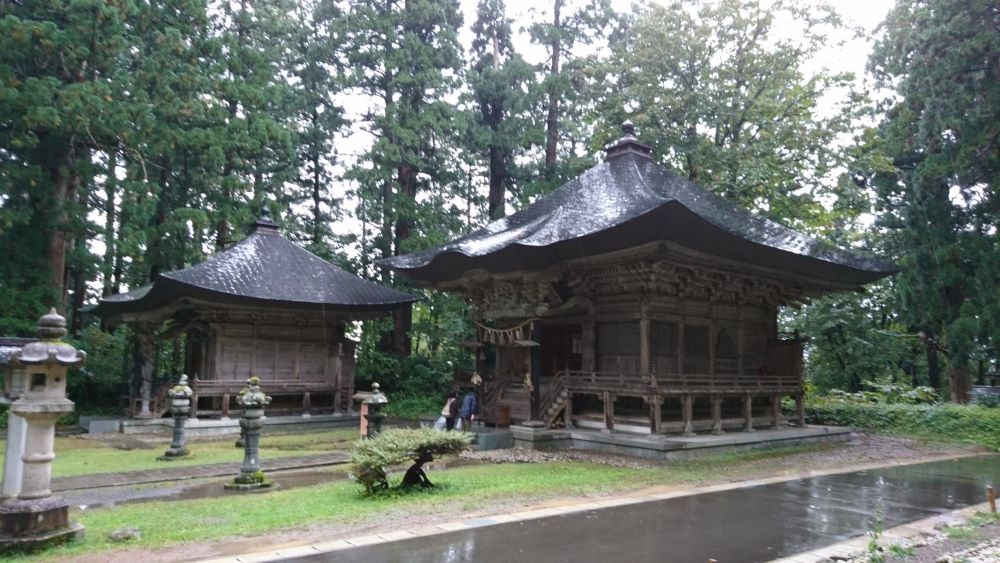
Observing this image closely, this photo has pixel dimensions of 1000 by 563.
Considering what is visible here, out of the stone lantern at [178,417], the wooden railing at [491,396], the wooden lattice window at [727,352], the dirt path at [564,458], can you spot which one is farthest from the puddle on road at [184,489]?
the wooden lattice window at [727,352]

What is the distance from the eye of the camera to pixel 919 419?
18.0m

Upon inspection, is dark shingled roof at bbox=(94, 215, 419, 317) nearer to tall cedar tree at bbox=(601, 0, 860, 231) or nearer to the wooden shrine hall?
the wooden shrine hall

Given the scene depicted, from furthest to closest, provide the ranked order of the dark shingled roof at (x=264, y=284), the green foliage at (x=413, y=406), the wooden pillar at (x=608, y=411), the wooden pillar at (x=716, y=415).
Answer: the green foliage at (x=413, y=406)
the dark shingled roof at (x=264, y=284)
the wooden pillar at (x=716, y=415)
the wooden pillar at (x=608, y=411)

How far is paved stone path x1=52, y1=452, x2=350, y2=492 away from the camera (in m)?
9.81

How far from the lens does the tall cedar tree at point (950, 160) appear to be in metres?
19.5

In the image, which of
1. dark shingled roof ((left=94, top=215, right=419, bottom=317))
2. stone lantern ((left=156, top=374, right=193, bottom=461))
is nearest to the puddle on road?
stone lantern ((left=156, top=374, right=193, bottom=461))

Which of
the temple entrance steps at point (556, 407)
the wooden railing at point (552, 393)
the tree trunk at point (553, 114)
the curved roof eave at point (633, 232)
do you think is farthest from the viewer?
the tree trunk at point (553, 114)

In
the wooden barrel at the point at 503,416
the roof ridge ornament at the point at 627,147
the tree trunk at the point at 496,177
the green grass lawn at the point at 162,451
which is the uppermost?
the tree trunk at the point at 496,177

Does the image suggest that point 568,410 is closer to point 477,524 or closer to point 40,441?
point 477,524

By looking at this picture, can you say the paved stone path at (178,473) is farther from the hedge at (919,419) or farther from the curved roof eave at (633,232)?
the hedge at (919,419)

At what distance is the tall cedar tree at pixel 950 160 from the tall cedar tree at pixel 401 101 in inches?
640

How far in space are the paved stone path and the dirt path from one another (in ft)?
10.1

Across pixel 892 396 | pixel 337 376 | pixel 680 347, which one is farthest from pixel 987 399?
pixel 337 376

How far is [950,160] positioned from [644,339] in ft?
44.6
